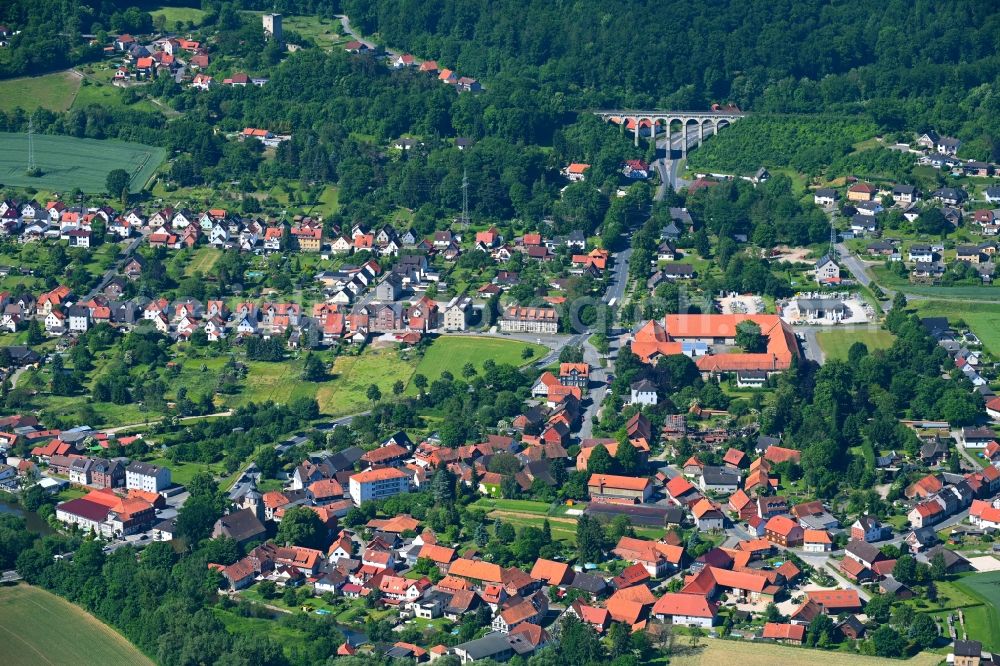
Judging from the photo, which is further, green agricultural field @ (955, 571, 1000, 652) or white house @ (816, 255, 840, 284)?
white house @ (816, 255, 840, 284)

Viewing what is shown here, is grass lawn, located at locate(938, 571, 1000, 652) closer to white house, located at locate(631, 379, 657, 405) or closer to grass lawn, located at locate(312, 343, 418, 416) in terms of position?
white house, located at locate(631, 379, 657, 405)

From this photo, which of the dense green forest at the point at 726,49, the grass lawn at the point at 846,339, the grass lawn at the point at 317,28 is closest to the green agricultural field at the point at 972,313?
the grass lawn at the point at 846,339

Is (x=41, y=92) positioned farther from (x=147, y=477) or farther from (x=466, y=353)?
(x=147, y=477)

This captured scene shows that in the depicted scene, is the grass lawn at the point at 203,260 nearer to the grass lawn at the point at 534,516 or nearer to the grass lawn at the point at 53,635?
the grass lawn at the point at 534,516

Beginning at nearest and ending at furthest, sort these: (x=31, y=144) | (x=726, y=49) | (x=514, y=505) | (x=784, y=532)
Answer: (x=784, y=532) < (x=514, y=505) < (x=31, y=144) < (x=726, y=49)

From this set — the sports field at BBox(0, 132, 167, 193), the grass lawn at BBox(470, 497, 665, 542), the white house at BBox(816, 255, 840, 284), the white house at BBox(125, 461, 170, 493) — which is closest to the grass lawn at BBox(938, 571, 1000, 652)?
the grass lawn at BBox(470, 497, 665, 542)

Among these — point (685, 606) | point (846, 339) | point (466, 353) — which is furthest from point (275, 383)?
point (685, 606)
